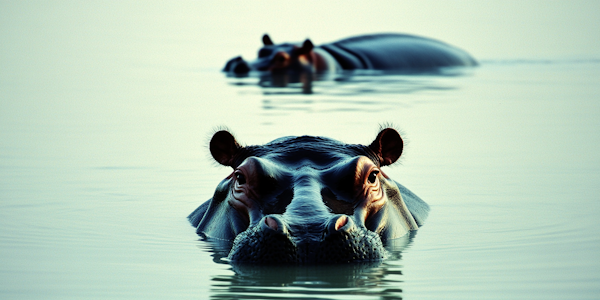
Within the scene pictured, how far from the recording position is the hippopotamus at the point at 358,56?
21.5m

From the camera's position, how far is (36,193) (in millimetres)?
7660

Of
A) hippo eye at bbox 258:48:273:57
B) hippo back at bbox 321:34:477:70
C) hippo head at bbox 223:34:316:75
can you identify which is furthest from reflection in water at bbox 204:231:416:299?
hippo back at bbox 321:34:477:70

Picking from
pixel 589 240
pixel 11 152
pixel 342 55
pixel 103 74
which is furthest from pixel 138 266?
pixel 342 55

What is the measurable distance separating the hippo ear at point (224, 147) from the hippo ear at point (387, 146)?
0.88 meters

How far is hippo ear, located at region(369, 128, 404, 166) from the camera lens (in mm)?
6238

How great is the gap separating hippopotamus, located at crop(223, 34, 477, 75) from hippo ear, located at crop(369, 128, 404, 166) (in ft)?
48.3

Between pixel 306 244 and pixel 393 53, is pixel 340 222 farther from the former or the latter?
pixel 393 53

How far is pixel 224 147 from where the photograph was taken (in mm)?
6242

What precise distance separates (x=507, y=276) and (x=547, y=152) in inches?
191

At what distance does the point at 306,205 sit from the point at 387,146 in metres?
1.40

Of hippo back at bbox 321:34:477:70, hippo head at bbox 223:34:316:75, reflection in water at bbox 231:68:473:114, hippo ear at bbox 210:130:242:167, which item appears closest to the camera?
hippo ear at bbox 210:130:242:167

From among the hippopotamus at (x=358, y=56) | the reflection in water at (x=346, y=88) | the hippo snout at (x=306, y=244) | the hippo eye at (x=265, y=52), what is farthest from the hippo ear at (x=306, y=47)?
the hippo snout at (x=306, y=244)

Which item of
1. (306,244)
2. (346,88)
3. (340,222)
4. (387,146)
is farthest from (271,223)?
(346,88)

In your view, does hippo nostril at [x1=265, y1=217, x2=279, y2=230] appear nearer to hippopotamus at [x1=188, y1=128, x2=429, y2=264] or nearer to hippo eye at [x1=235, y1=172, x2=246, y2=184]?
hippopotamus at [x1=188, y1=128, x2=429, y2=264]
